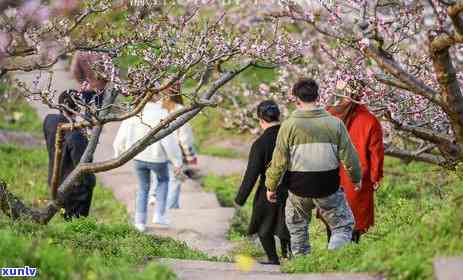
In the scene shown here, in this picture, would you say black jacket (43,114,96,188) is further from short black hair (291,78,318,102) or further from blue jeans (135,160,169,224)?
short black hair (291,78,318,102)

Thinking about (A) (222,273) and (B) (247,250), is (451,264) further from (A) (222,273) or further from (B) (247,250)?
(B) (247,250)

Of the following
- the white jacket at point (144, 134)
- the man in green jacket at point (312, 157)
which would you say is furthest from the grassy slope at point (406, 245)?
the white jacket at point (144, 134)

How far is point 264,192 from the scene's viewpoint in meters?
9.32

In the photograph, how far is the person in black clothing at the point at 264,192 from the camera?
9.13m

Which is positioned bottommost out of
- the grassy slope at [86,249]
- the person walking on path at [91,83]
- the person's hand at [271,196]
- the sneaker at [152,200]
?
the grassy slope at [86,249]

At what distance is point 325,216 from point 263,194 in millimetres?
903

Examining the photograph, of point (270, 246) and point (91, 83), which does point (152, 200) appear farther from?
point (270, 246)

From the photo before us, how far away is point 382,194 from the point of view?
1368 cm

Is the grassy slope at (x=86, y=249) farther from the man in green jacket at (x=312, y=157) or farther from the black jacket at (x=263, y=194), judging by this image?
the man in green jacket at (x=312, y=157)

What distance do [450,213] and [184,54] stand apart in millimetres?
3549

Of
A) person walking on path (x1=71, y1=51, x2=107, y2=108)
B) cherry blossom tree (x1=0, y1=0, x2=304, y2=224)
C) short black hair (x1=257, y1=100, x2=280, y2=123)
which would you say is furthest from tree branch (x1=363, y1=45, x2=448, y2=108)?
person walking on path (x1=71, y1=51, x2=107, y2=108)

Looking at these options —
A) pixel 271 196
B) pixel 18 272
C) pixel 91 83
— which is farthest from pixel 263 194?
pixel 18 272

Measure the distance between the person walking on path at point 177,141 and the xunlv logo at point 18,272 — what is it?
11.0 feet

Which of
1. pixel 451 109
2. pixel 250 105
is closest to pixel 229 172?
pixel 250 105
